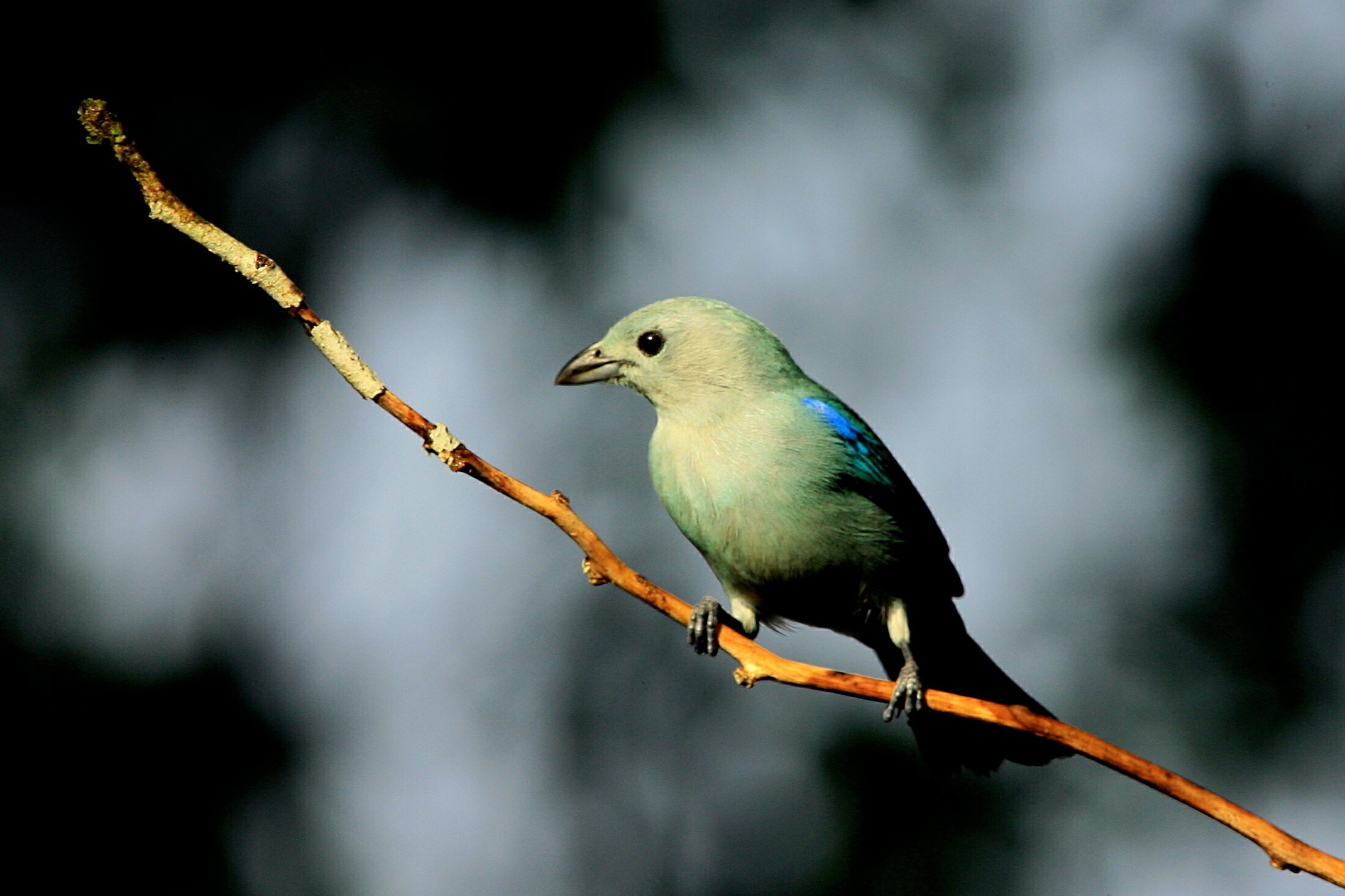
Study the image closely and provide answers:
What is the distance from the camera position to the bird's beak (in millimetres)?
3615

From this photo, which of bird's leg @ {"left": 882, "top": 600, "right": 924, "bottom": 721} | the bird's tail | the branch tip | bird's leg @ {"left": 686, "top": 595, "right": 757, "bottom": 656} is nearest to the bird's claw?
bird's leg @ {"left": 686, "top": 595, "right": 757, "bottom": 656}

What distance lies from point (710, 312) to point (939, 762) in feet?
5.35

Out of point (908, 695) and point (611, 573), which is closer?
point (611, 573)

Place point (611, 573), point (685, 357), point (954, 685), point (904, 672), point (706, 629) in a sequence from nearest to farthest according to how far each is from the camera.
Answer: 1. point (611, 573)
2. point (706, 629)
3. point (904, 672)
4. point (685, 357)
5. point (954, 685)

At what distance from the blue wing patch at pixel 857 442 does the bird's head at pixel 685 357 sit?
0.15 meters

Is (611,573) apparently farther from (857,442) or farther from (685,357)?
(857,442)

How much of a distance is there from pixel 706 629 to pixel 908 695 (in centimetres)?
60

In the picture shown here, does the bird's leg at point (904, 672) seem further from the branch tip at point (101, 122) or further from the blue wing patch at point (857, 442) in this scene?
the branch tip at point (101, 122)

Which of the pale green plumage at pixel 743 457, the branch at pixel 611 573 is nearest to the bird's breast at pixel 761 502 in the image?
the pale green plumage at pixel 743 457

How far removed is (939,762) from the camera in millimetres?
3902

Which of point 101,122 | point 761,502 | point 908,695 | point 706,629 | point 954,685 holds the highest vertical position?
point 954,685

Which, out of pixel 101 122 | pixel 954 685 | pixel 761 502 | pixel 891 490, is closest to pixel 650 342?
pixel 761 502

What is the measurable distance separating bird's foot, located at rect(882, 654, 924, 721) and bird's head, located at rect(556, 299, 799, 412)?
36.1 inches

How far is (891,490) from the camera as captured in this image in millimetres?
3678
